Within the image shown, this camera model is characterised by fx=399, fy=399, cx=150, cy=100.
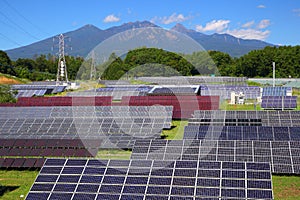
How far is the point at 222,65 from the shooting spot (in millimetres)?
104375

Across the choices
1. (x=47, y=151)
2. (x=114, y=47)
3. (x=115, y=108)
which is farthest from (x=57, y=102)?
(x=114, y=47)

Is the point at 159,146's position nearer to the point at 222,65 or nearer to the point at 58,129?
the point at 58,129

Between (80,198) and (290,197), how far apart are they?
8.04 meters

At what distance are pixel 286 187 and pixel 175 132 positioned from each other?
12.3 meters

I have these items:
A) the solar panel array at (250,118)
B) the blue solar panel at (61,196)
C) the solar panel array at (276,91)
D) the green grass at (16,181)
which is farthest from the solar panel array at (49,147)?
the solar panel array at (276,91)

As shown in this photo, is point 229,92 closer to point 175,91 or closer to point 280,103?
point 175,91

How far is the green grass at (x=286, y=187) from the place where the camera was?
1499 centimetres

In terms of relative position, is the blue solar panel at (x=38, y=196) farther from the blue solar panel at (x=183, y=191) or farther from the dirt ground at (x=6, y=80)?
the dirt ground at (x=6, y=80)

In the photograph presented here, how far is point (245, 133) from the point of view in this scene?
20.8 meters

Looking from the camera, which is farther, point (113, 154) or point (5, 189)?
point (113, 154)

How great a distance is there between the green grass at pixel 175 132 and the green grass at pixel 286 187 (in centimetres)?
944

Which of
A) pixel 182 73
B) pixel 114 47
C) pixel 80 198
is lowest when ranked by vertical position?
pixel 80 198

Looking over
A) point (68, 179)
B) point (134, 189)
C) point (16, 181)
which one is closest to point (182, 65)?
point (16, 181)

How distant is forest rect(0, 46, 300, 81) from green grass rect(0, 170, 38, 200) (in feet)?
240
